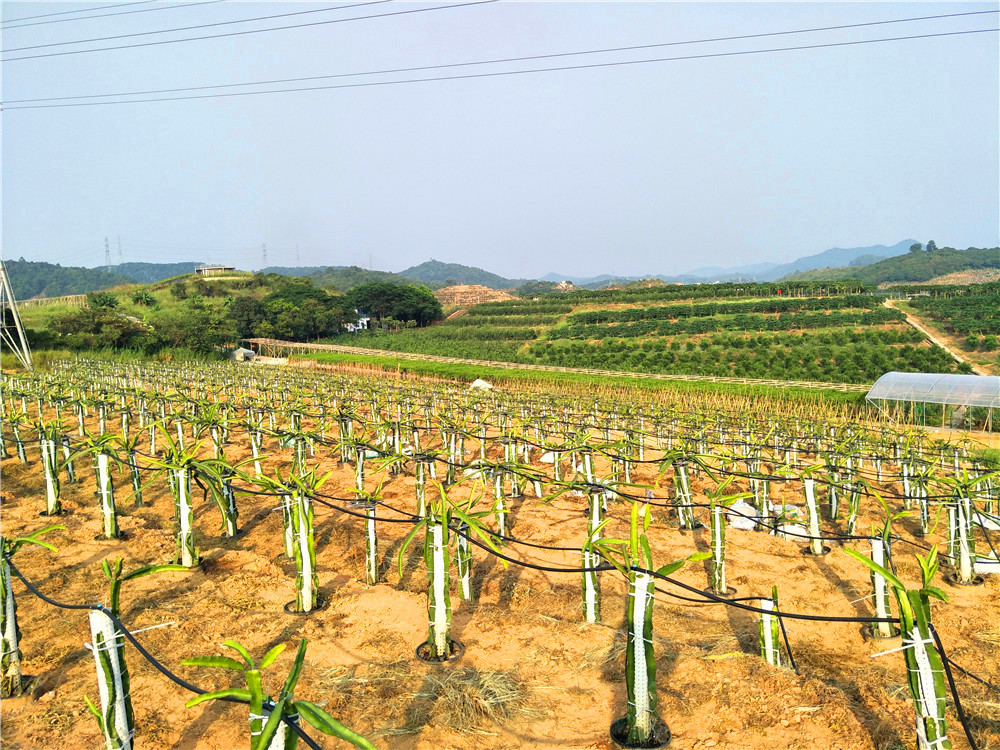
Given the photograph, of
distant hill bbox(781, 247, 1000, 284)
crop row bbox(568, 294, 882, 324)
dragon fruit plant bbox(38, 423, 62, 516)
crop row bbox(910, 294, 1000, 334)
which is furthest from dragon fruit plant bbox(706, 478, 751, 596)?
distant hill bbox(781, 247, 1000, 284)

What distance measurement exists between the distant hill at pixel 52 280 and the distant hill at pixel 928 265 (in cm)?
14911

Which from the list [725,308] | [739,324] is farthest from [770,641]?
[725,308]

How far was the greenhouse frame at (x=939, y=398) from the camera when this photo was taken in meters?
18.2

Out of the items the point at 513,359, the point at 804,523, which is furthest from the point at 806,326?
the point at 804,523

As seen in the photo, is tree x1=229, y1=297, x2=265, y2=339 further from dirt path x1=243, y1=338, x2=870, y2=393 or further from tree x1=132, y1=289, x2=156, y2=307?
tree x1=132, y1=289, x2=156, y2=307

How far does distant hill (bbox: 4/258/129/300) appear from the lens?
134125mm

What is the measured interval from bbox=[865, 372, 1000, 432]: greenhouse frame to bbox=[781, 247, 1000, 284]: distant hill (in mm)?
94721

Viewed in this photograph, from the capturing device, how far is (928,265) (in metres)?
119

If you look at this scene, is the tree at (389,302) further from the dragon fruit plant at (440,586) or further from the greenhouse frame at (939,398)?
the dragon fruit plant at (440,586)

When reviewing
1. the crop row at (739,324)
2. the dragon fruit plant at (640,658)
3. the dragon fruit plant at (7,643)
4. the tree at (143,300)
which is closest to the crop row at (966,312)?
the crop row at (739,324)

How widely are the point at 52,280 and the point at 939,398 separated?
16573 cm

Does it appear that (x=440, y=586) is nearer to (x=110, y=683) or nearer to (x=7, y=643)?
(x=110, y=683)

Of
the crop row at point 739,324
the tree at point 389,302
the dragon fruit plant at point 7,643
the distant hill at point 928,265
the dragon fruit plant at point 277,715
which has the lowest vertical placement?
the crop row at point 739,324

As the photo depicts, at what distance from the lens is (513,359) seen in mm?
45562
